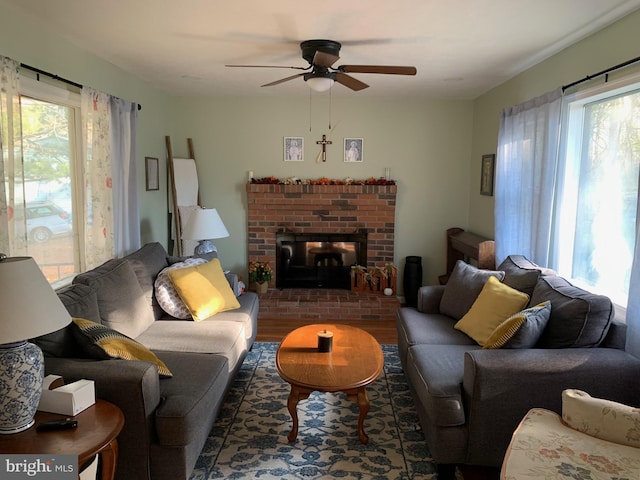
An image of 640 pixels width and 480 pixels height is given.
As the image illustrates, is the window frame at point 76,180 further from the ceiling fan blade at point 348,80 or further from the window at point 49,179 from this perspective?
the ceiling fan blade at point 348,80

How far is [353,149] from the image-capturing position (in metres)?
5.50

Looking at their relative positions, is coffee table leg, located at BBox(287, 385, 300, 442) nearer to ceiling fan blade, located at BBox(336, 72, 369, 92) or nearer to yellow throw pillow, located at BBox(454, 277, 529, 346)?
yellow throw pillow, located at BBox(454, 277, 529, 346)

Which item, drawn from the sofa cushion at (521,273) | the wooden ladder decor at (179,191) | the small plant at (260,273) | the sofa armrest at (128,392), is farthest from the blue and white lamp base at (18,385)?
the small plant at (260,273)

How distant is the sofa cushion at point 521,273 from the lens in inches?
121

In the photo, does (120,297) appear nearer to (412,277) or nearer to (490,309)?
(490,309)

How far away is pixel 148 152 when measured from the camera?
187 inches

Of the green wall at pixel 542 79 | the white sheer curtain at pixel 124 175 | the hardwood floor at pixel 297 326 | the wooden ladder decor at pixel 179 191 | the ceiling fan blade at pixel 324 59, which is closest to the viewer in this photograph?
the green wall at pixel 542 79

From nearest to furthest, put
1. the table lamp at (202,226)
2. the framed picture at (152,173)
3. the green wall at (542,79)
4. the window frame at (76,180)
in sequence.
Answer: the green wall at (542,79), the window frame at (76,180), the table lamp at (202,226), the framed picture at (152,173)

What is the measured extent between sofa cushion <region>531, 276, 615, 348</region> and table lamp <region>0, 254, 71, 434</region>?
2.33 metres

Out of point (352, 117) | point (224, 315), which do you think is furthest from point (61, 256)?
point (352, 117)

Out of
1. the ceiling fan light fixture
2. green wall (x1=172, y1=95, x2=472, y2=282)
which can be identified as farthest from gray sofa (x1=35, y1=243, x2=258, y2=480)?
green wall (x1=172, y1=95, x2=472, y2=282)

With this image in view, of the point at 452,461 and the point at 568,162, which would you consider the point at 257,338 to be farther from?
the point at 568,162

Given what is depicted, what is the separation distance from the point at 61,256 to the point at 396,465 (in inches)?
105

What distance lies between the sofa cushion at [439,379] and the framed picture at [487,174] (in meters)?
2.36
